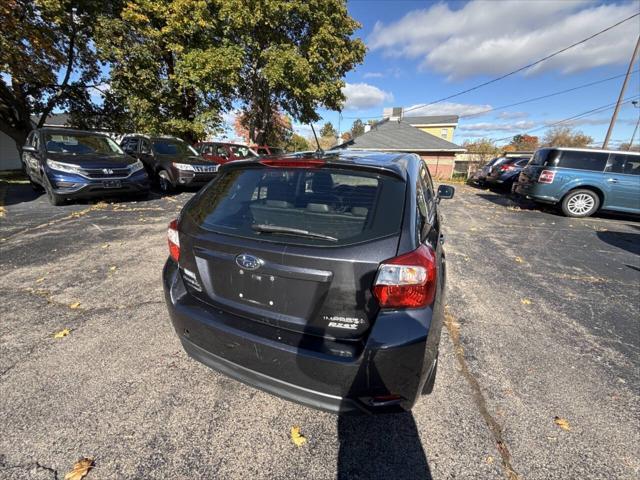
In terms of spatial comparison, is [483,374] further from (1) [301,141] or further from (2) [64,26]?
(1) [301,141]

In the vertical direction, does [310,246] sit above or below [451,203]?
above

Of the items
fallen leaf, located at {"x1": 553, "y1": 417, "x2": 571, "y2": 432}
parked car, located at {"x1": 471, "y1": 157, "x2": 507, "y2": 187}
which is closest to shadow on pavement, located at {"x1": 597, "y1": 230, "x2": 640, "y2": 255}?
fallen leaf, located at {"x1": 553, "y1": 417, "x2": 571, "y2": 432}

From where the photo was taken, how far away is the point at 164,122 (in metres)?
15.0

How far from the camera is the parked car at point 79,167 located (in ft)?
21.7

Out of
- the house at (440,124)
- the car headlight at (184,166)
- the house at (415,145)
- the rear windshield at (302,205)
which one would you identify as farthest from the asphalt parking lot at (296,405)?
the house at (440,124)

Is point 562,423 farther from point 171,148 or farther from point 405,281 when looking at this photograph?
point 171,148

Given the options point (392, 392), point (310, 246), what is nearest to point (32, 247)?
point (310, 246)

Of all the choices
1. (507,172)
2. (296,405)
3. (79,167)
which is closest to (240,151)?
(79,167)

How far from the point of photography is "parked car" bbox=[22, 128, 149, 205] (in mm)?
6629

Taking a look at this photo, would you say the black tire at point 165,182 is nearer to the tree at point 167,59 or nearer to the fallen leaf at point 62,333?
the tree at point 167,59

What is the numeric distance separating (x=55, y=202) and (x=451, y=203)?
1149 centimetres

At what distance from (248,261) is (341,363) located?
72 cm

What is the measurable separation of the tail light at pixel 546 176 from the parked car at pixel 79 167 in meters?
10.5

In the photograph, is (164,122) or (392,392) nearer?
(392,392)
